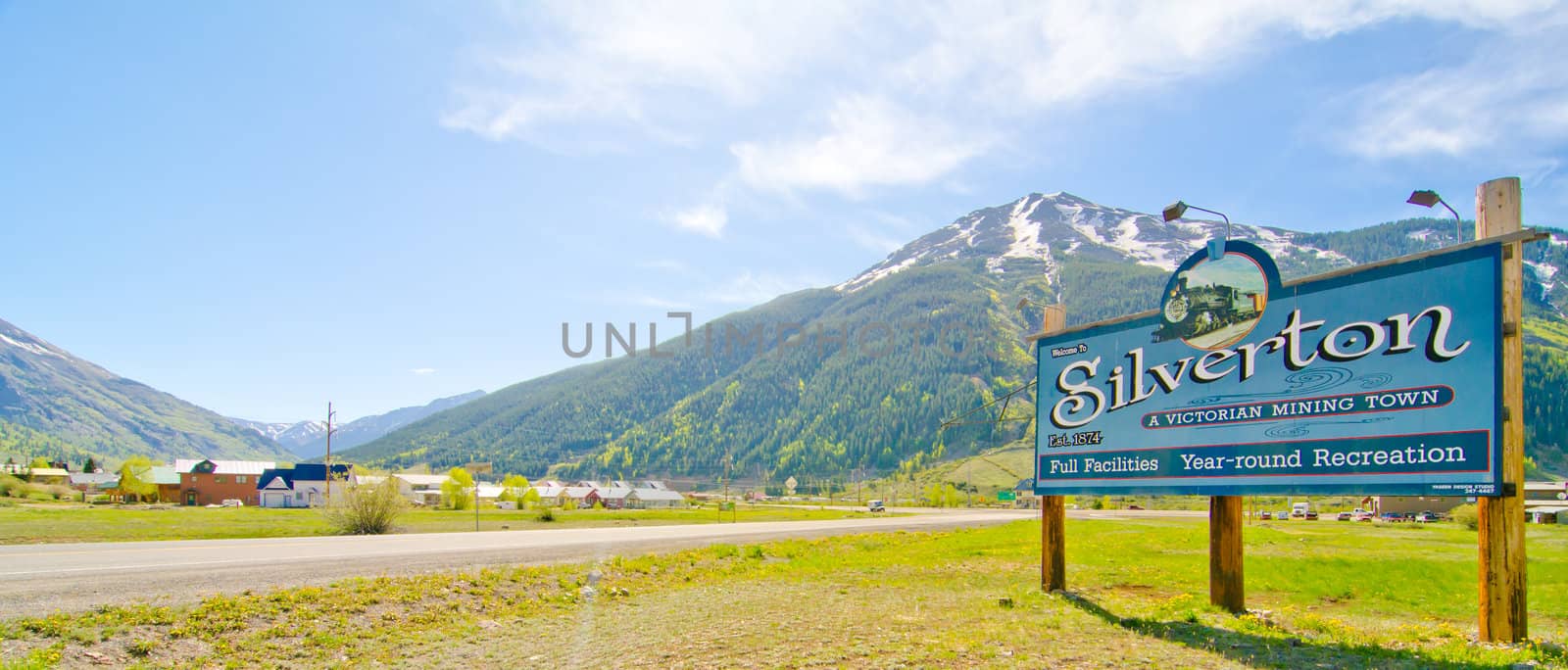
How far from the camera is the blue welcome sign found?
10.4 metres

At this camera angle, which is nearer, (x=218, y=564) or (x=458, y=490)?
(x=218, y=564)

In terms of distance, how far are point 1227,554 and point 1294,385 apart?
3.28m

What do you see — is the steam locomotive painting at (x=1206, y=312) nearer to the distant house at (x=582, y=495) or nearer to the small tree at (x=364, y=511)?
the small tree at (x=364, y=511)

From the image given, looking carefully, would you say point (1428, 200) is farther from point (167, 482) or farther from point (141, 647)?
point (167, 482)

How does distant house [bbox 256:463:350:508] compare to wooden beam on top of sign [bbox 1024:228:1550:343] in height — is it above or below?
below

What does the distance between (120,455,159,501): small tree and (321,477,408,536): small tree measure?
9951 centimetres

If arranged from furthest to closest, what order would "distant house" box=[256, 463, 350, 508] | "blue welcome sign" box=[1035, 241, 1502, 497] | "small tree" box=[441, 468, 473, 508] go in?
1. "distant house" box=[256, 463, 350, 508]
2. "small tree" box=[441, 468, 473, 508]
3. "blue welcome sign" box=[1035, 241, 1502, 497]

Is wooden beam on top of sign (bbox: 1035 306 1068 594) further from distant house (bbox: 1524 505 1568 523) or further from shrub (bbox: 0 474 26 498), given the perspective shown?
shrub (bbox: 0 474 26 498)

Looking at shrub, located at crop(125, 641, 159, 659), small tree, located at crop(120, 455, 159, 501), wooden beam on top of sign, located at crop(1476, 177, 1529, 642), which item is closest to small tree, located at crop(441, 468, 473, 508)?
small tree, located at crop(120, 455, 159, 501)

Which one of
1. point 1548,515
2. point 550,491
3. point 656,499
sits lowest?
point 656,499

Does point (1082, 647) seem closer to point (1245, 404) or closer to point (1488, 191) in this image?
point (1245, 404)

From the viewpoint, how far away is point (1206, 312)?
536 inches

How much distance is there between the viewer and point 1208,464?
43.7 ft

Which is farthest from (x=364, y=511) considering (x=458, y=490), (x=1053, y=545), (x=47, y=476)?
(x=47, y=476)
